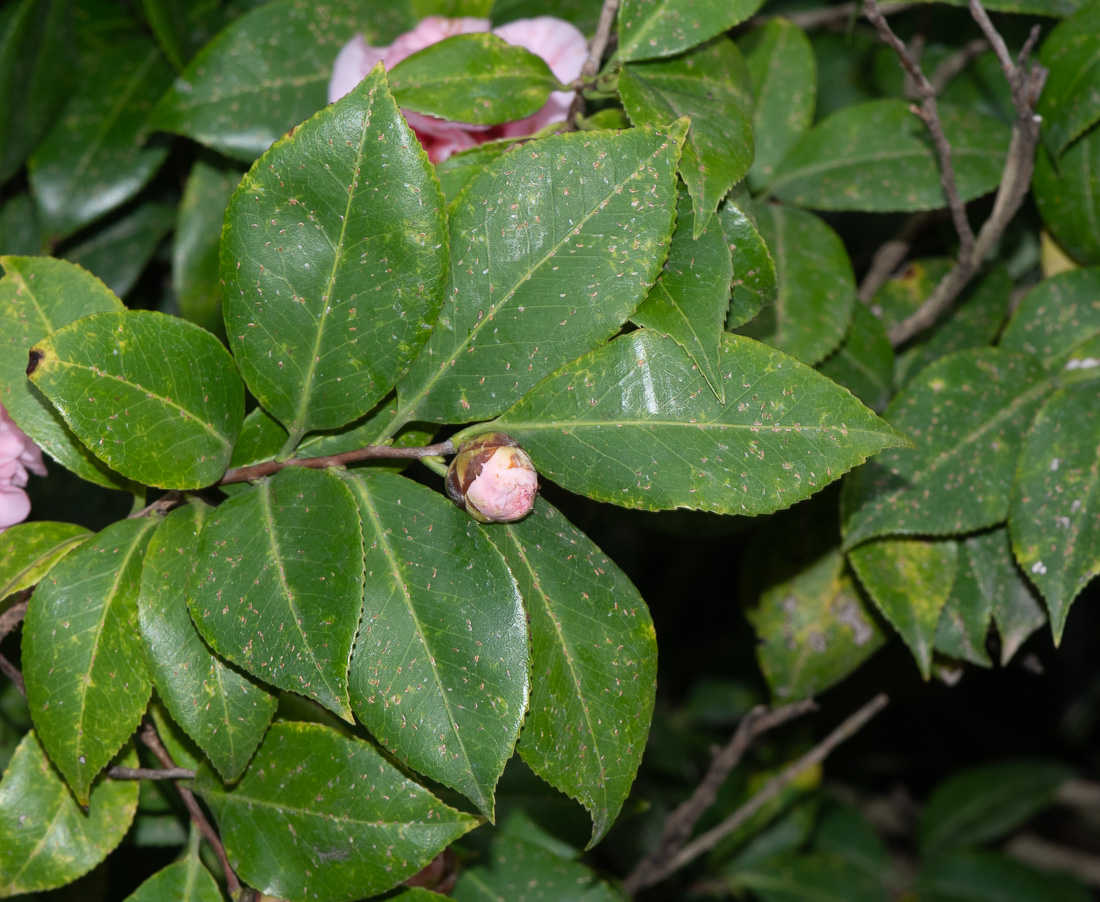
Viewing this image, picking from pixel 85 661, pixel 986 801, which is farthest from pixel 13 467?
pixel 986 801

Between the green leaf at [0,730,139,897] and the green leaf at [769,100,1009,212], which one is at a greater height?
the green leaf at [769,100,1009,212]

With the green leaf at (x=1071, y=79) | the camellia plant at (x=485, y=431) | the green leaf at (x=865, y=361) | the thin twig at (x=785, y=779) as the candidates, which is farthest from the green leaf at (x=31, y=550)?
the green leaf at (x=1071, y=79)

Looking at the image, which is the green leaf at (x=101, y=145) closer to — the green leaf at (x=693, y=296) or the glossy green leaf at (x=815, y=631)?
the green leaf at (x=693, y=296)

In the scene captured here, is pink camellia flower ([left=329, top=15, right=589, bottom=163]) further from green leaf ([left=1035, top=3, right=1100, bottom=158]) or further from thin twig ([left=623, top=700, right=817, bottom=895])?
thin twig ([left=623, top=700, right=817, bottom=895])

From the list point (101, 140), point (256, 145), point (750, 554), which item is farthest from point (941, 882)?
point (101, 140)

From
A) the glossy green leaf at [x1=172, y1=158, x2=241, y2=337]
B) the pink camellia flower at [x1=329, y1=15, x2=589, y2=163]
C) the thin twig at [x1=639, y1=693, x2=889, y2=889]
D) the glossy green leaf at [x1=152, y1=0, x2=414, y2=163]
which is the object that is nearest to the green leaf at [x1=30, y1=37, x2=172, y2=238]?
the glossy green leaf at [x1=172, y1=158, x2=241, y2=337]

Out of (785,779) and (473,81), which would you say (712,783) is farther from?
(473,81)
